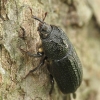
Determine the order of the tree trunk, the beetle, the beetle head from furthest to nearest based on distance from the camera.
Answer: the beetle, the beetle head, the tree trunk

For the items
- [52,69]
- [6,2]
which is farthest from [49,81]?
[6,2]

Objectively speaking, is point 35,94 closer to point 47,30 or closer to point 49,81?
point 49,81

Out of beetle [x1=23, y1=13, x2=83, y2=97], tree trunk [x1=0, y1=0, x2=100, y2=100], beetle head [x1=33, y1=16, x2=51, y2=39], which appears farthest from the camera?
beetle [x1=23, y1=13, x2=83, y2=97]

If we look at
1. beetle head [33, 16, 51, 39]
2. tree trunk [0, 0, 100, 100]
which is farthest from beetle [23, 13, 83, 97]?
tree trunk [0, 0, 100, 100]

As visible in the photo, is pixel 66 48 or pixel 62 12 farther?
pixel 62 12

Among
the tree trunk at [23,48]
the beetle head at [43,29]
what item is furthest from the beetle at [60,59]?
the tree trunk at [23,48]

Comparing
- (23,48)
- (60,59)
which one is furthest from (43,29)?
(60,59)

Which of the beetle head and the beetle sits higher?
the beetle head

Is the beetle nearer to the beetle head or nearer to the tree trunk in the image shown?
the beetle head
